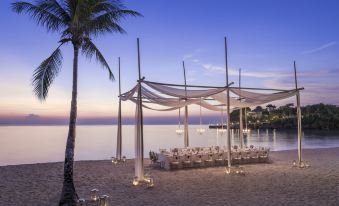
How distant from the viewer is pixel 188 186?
31.0ft

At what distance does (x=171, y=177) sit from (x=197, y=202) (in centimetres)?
349

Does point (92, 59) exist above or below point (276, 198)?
above

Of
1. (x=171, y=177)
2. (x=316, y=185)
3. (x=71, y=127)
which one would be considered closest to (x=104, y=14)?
(x=71, y=127)

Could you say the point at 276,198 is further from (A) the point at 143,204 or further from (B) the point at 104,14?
(B) the point at 104,14

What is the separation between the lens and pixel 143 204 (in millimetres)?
7410

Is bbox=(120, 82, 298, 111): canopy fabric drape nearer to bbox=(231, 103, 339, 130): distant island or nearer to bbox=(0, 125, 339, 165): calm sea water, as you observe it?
bbox=(0, 125, 339, 165): calm sea water

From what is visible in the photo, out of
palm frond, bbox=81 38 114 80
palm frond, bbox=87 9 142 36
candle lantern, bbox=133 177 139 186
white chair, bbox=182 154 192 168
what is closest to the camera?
palm frond, bbox=87 9 142 36

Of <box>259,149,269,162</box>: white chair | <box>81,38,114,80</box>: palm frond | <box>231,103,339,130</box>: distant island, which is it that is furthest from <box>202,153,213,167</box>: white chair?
<box>231,103,339,130</box>: distant island

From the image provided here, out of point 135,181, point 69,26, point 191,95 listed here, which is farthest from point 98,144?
point 69,26

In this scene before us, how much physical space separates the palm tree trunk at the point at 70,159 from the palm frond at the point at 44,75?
62 cm

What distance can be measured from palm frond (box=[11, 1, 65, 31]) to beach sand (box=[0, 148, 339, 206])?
13.6ft

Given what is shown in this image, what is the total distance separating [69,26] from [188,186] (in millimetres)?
5332

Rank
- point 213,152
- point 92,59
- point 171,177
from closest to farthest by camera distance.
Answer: point 92,59, point 171,177, point 213,152

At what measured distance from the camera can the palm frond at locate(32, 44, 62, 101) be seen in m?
7.74
